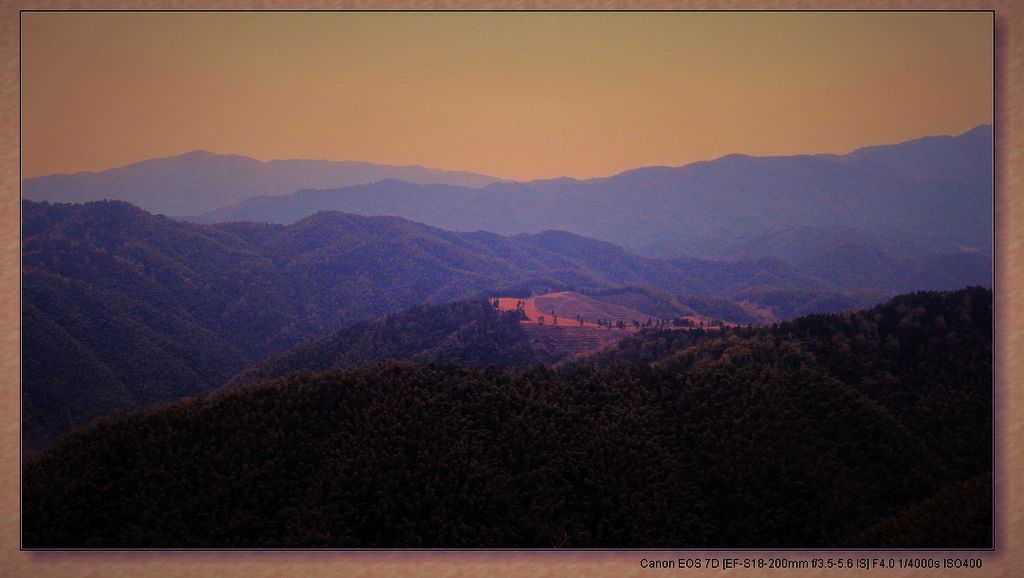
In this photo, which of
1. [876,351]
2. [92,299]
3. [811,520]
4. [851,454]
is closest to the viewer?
[811,520]

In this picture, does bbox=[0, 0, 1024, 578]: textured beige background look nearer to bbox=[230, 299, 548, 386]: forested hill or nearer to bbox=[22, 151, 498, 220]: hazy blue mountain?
bbox=[22, 151, 498, 220]: hazy blue mountain

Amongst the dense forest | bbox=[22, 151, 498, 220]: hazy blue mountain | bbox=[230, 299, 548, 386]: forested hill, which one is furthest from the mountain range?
bbox=[230, 299, 548, 386]: forested hill

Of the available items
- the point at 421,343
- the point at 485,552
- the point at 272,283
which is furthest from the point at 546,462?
the point at 272,283

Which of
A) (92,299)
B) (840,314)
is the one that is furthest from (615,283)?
(92,299)

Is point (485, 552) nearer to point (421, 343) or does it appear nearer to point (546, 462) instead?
point (546, 462)

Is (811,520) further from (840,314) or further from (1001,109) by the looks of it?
(1001,109)

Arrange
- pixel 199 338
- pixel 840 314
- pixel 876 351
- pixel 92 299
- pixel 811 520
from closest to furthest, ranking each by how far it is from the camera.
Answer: pixel 811 520 < pixel 876 351 < pixel 840 314 < pixel 92 299 < pixel 199 338
